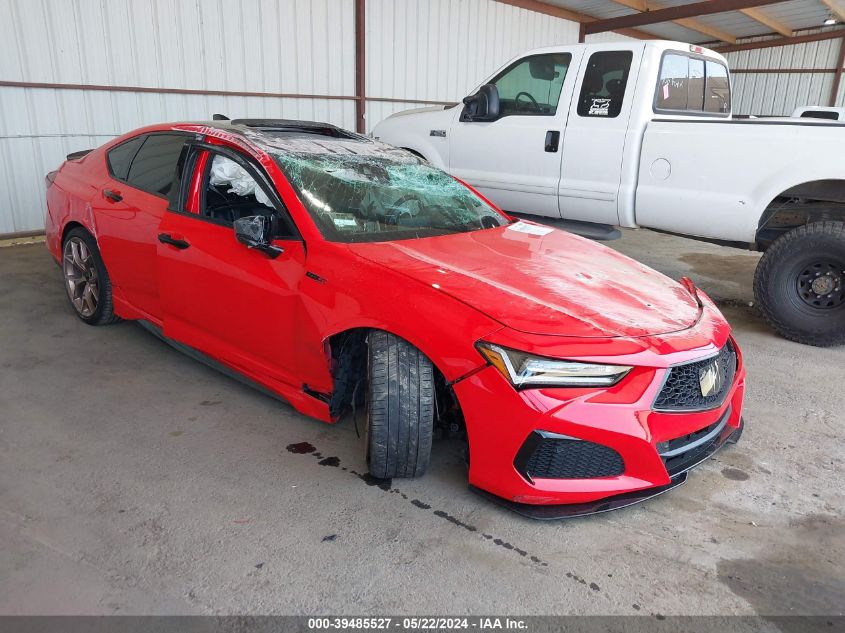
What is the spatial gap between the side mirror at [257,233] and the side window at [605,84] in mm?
3566

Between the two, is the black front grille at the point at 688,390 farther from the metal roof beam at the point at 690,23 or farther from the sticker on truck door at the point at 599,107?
the metal roof beam at the point at 690,23

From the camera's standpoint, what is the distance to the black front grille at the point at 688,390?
240cm

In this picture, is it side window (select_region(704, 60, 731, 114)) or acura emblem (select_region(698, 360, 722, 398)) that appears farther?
side window (select_region(704, 60, 731, 114))

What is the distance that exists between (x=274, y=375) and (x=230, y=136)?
132 cm

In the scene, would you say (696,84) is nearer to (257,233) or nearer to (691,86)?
(691,86)

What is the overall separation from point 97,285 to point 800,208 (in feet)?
16.7

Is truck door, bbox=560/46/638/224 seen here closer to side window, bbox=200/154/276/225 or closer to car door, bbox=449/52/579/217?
car door, bbox=449/52/579/217

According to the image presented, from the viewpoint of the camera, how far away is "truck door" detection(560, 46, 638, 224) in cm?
530

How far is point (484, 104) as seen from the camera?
5.93 m

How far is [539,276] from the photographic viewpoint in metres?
2.83

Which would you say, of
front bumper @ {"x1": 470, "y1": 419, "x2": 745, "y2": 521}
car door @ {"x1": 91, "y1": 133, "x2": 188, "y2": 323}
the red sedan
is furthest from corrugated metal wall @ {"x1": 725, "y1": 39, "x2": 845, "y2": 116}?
front bumper @ {"x1": 470, "y1": 419, "x2": 745, "y2": 521}

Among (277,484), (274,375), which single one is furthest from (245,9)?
(277,484)

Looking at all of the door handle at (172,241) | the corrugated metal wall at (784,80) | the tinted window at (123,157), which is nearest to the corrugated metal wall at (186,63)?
the tinted window at (123,157)

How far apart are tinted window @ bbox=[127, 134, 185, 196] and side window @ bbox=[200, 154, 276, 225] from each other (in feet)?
1.04
